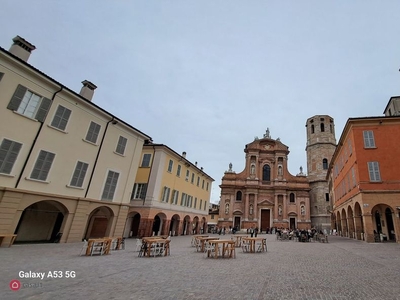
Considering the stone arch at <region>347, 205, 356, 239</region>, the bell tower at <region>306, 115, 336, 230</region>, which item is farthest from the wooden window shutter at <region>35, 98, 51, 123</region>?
the bell tower at <region>306, 115, 336, 230</region>

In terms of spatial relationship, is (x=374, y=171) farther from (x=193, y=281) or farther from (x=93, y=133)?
(x=93, y=133)

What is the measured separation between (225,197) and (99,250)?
3355 cm

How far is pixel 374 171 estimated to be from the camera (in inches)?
669

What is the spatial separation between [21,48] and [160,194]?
47.6 feet

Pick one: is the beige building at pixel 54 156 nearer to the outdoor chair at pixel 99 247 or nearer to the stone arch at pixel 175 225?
the outdoor chair at pixel 99 247

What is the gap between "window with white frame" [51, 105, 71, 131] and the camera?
12.5 meters

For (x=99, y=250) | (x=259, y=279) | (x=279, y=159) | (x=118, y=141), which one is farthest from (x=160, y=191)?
(x=279, y=159)

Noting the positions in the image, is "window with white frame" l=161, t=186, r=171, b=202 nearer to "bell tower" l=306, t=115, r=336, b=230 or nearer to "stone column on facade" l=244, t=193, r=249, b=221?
"stone column on facade" l=244, t=193, r=249, b=221

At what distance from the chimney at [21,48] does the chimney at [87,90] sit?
3537mm

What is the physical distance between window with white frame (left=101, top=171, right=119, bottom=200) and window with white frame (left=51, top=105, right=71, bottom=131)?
4.44m

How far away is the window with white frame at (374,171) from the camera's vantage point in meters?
16.8

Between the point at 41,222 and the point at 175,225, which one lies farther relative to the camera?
the point at 175,225

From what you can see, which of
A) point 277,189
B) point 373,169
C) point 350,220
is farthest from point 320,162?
point 373,169

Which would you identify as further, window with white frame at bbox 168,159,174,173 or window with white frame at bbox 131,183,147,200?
window with white frame at bbox 168,159,174,173
